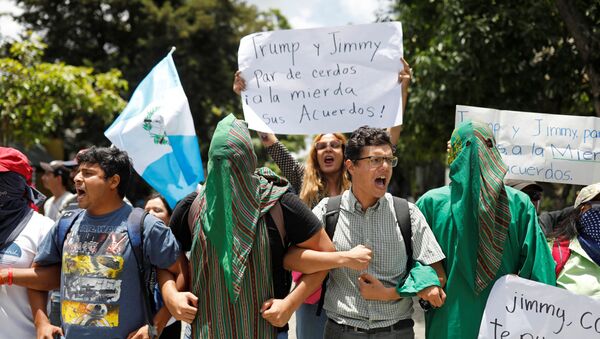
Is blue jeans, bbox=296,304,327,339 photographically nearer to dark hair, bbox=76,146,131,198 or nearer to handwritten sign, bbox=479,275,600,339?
handwritten sign, bbox=479,275,600,339

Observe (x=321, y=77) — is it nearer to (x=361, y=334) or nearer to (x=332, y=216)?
(x=332, y=216)

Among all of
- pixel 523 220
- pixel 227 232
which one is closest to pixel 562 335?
pixel 523 220

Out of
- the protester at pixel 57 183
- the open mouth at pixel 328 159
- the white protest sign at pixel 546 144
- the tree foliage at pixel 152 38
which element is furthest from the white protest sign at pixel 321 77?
the tree foliage at pixel 152 38

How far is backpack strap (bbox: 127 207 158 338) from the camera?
297 centimetres

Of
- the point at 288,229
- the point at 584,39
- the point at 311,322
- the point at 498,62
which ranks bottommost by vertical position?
the point at 311,322

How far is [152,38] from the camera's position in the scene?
78.9ft

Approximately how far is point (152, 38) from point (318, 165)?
69.3 feet

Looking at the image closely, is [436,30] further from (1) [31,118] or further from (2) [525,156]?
(1) [31,118]

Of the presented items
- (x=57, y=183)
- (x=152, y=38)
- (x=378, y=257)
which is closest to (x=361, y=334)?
(x=378, y=257)

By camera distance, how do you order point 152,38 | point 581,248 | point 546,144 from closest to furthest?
1. point 581,248
2. point 546,144
3. point 152,38

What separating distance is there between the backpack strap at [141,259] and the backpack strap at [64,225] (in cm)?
30

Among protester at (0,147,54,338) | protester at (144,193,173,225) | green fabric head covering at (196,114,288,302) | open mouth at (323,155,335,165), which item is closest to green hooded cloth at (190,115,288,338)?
green fabric head covering at (196,114,288,302)

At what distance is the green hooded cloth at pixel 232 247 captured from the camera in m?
2.75

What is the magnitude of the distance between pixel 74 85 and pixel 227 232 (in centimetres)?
1053
